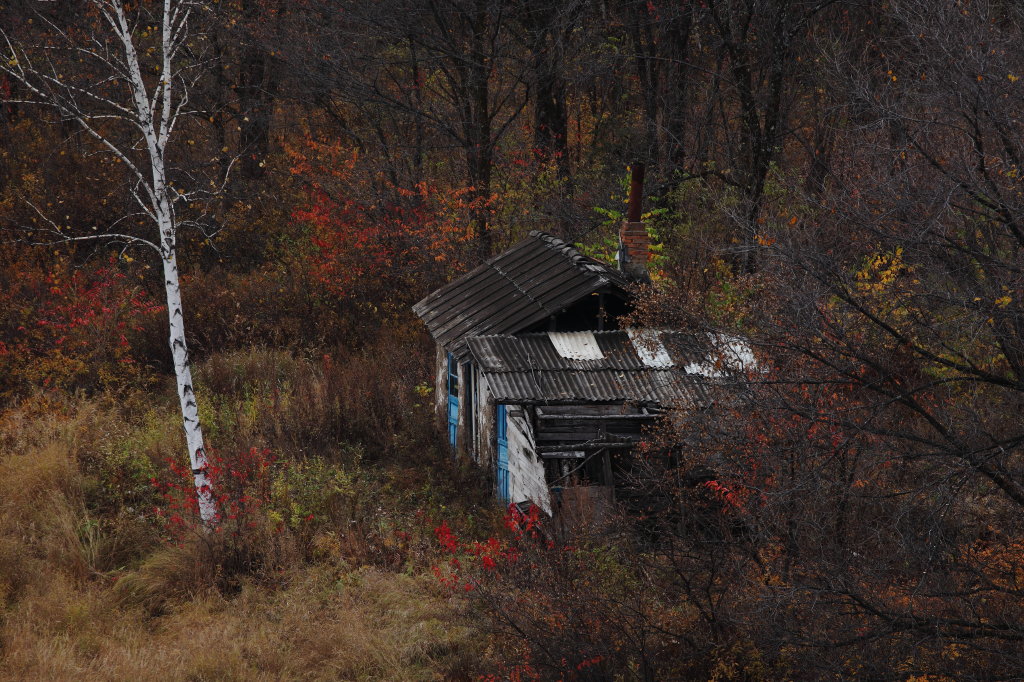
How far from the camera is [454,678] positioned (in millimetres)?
7953

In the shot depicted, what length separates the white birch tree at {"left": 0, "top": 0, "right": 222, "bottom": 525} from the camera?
10.4 m

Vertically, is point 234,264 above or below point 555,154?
below

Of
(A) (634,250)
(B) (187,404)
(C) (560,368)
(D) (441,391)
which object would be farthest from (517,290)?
(B) (187,404)

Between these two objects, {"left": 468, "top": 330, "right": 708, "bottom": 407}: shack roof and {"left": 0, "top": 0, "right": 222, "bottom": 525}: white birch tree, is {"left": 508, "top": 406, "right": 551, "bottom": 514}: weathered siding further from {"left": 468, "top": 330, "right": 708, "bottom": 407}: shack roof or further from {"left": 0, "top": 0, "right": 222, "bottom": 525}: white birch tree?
{"left": 0, "top": 0, "right": 222, "bottom": 525}: white birch tree

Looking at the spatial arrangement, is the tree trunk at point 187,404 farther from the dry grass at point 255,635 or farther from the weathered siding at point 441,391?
the weathered siding at point 441,391

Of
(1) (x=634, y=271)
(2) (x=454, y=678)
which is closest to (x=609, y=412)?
(1) (x=634, y=271)

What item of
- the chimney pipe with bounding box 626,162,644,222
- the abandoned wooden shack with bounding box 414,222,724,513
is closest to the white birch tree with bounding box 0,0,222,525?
the abandoned wooden shack with bounding box 414,222,724,513

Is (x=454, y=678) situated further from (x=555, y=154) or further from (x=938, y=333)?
(x=555, y=154)

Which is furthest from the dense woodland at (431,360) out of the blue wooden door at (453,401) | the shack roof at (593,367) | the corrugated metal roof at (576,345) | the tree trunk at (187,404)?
the corrugated metal roof at (576,345)

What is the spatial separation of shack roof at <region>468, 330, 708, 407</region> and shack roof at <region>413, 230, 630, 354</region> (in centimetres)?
43

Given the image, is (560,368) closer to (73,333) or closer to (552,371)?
(552,371)

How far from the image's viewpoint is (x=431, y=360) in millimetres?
16031

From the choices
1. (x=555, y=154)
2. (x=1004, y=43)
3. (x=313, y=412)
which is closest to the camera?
(x=1004, y=43)

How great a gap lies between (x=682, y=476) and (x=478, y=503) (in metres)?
3.17
